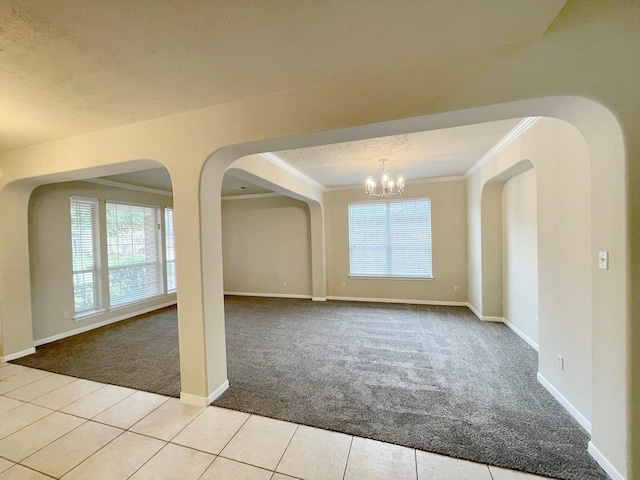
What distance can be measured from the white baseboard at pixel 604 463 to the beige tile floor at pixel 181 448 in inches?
17.5

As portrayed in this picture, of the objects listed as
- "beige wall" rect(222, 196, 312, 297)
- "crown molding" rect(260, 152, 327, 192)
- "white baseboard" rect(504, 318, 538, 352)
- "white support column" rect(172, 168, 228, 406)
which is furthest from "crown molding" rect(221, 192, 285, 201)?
"white baseboard" rect(504, 318, 538, 352)

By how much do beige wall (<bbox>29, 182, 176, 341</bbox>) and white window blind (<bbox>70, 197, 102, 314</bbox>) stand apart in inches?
3.5

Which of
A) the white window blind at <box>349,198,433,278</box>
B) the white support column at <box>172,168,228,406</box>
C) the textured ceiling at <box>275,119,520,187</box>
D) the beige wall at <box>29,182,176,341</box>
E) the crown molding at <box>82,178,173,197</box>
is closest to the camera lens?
the white support column at <box>172,168,228,406</box>

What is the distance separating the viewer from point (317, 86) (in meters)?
1.78

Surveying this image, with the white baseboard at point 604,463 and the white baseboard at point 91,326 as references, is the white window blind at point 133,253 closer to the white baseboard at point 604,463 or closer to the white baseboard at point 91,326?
the white baseboard at point 91,326

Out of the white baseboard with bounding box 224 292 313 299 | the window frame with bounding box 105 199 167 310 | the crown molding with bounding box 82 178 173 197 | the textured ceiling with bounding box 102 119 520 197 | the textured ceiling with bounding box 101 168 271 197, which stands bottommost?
the white baseboard with bounding box 224 292 313 299

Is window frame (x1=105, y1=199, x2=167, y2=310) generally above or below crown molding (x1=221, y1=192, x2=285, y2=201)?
below

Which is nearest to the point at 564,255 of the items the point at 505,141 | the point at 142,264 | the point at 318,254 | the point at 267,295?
the point at 505,141

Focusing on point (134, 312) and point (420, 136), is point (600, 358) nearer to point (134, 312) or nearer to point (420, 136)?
point (420, 136)

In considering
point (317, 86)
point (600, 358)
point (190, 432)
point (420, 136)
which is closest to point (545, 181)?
point (420, 136)

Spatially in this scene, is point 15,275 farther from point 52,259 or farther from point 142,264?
point 142,264

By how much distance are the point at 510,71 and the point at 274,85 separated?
148cm

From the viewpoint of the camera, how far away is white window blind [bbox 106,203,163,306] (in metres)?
4.67

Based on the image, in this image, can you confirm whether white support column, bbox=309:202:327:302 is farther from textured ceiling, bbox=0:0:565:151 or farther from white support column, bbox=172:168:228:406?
textured ceiling, bbox=0:0:565:151
